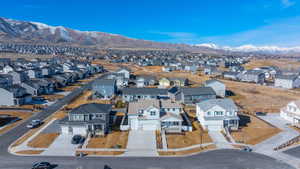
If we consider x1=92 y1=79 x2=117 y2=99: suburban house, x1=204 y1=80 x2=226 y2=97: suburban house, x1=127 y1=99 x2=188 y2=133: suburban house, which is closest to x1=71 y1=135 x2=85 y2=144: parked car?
x1=127 y1=99 x2=188 y2=133: suburban house

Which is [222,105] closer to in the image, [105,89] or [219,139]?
[219,139]

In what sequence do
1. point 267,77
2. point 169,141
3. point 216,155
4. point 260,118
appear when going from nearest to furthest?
point 216,155, point 169,141, point 260,118, point 267,77

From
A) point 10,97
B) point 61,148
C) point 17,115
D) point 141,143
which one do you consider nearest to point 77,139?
point 61,148

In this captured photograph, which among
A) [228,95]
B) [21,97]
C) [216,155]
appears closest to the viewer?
[216,155]

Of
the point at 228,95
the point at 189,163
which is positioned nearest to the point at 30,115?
the point at 189,163

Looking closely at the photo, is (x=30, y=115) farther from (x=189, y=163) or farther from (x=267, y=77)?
(x=267, y=77)

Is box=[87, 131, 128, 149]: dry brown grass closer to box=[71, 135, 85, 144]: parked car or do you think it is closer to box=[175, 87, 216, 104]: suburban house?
box=[71, 135, 85, 144]: parked car
